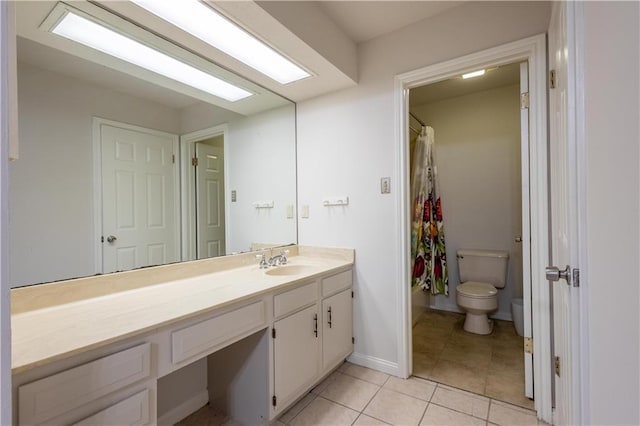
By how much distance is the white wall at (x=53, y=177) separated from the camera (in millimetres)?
1172

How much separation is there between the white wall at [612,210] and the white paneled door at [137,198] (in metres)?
1.82

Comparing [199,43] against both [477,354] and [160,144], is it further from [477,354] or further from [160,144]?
[477,354]

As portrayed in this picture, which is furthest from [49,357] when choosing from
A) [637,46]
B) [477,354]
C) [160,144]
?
[477,354]

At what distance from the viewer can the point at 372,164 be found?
208cm

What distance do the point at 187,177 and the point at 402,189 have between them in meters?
1.44

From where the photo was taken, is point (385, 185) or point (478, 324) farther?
point (478, 324)

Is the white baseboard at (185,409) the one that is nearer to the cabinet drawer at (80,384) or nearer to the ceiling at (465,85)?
the cabinet drawer at (80,384)

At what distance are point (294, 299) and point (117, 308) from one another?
83 centimetres

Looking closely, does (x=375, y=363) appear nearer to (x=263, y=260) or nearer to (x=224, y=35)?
(x=263, y=260)

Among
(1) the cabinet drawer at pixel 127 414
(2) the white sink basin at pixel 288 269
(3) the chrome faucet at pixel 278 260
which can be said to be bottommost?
(1) the cabinet drawer at pixel 127 414

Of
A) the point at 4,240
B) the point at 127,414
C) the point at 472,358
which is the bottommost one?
the point at 472,358

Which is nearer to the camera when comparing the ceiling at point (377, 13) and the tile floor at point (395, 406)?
the tile floor at point (395, 406)

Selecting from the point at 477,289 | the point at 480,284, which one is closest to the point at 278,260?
the point at 477,289

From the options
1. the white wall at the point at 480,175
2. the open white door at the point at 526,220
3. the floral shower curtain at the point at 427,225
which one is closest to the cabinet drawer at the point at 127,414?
the open white door at the point at 526,220
